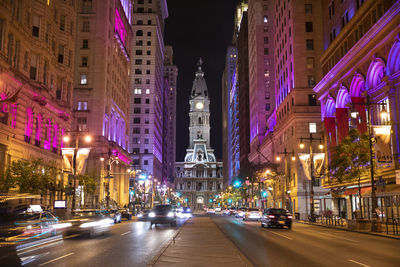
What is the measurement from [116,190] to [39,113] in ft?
155

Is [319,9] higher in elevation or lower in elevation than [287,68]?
higher

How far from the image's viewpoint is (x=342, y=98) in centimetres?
5388

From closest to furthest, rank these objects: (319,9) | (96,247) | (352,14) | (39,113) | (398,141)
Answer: (96,247) < (398,141) < (39,113) < (352,14) < (319,9)

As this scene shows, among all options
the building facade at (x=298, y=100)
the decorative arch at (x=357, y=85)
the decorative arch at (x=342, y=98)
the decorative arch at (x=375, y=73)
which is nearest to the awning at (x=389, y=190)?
the decorative arch at (x=375, y=73)

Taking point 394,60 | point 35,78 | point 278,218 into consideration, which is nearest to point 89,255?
point 278,218

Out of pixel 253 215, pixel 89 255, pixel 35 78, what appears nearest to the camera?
pixel 89 255

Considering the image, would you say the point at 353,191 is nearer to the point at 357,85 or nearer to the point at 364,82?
the point at 357,85

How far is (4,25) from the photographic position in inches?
1448

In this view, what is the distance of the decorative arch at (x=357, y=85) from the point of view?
4676cm

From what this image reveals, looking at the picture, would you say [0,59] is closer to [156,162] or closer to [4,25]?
[4,25]

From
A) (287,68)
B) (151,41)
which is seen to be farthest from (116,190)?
(151,41)

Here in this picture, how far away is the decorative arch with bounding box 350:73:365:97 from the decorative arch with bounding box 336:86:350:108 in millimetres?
2769

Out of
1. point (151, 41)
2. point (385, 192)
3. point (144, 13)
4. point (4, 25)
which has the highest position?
point (144, 13)

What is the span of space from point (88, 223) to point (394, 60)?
30.7 metres
